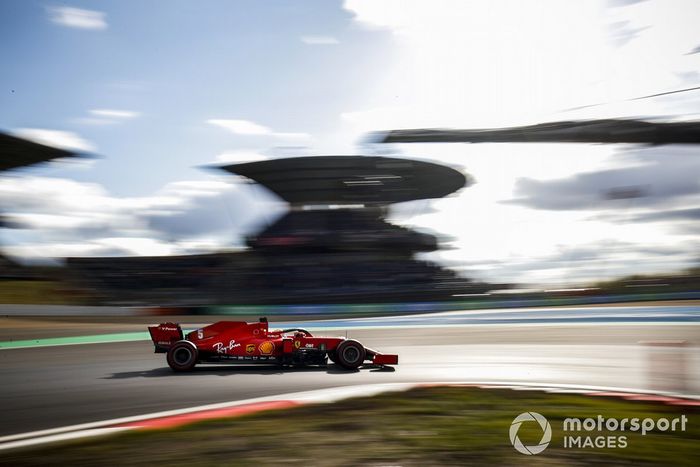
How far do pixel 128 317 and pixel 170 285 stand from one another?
264 inches

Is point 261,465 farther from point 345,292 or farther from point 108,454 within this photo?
point 345,292

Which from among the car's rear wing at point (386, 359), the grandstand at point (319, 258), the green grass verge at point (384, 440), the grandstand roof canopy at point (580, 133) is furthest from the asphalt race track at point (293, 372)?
the grandstand at point (319, 258)

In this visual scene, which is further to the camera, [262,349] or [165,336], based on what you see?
[165,336]

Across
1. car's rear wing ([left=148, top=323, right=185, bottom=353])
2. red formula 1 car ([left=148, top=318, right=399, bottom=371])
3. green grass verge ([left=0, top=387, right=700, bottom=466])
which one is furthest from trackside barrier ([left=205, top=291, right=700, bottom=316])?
green grass verge ([left=0, top=387, right=700, bottom=466])

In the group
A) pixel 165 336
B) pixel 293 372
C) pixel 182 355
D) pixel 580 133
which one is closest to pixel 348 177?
pixel 580 133

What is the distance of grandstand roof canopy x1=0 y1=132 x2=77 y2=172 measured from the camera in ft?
92.7

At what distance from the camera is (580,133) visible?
2253 centimetres

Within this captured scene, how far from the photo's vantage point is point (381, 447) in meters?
4.80

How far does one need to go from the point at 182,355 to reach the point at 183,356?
0.07 ft

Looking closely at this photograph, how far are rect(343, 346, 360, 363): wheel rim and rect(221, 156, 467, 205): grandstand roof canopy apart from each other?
2183 centimetres

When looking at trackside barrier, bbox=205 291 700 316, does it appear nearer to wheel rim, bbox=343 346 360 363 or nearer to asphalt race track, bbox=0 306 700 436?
asphalt race track, bbox=0 306 700 436

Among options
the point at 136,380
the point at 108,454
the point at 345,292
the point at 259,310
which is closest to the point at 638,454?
the point at 108,454

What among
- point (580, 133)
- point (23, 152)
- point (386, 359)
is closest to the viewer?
point (386, 359)

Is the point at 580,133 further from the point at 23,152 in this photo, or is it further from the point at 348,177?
the point at 23,152
